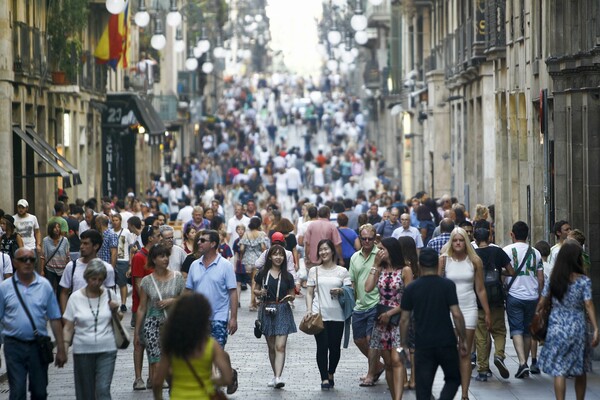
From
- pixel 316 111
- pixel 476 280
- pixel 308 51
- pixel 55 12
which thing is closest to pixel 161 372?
pixel 476 280

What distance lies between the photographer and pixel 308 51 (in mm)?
195875

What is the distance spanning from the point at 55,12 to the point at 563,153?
1501cm

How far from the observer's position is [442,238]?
59.3 ft

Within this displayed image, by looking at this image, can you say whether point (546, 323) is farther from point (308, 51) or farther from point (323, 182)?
point (308, 51)

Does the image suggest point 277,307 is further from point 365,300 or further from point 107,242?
point 107,242

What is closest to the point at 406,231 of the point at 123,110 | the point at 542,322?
the point at 542,322

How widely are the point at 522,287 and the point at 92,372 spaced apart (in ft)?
18.7

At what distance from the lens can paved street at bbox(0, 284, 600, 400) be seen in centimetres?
1541

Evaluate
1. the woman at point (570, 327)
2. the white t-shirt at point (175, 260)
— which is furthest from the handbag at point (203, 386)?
the white t-shirt at point (175, 260)

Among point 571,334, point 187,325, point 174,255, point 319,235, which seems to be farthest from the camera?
point 319,235

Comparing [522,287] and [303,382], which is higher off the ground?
[522,287]

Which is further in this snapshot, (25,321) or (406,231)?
(406,231)

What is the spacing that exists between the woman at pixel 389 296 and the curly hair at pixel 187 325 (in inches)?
208

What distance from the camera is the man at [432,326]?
12242 millimetres
